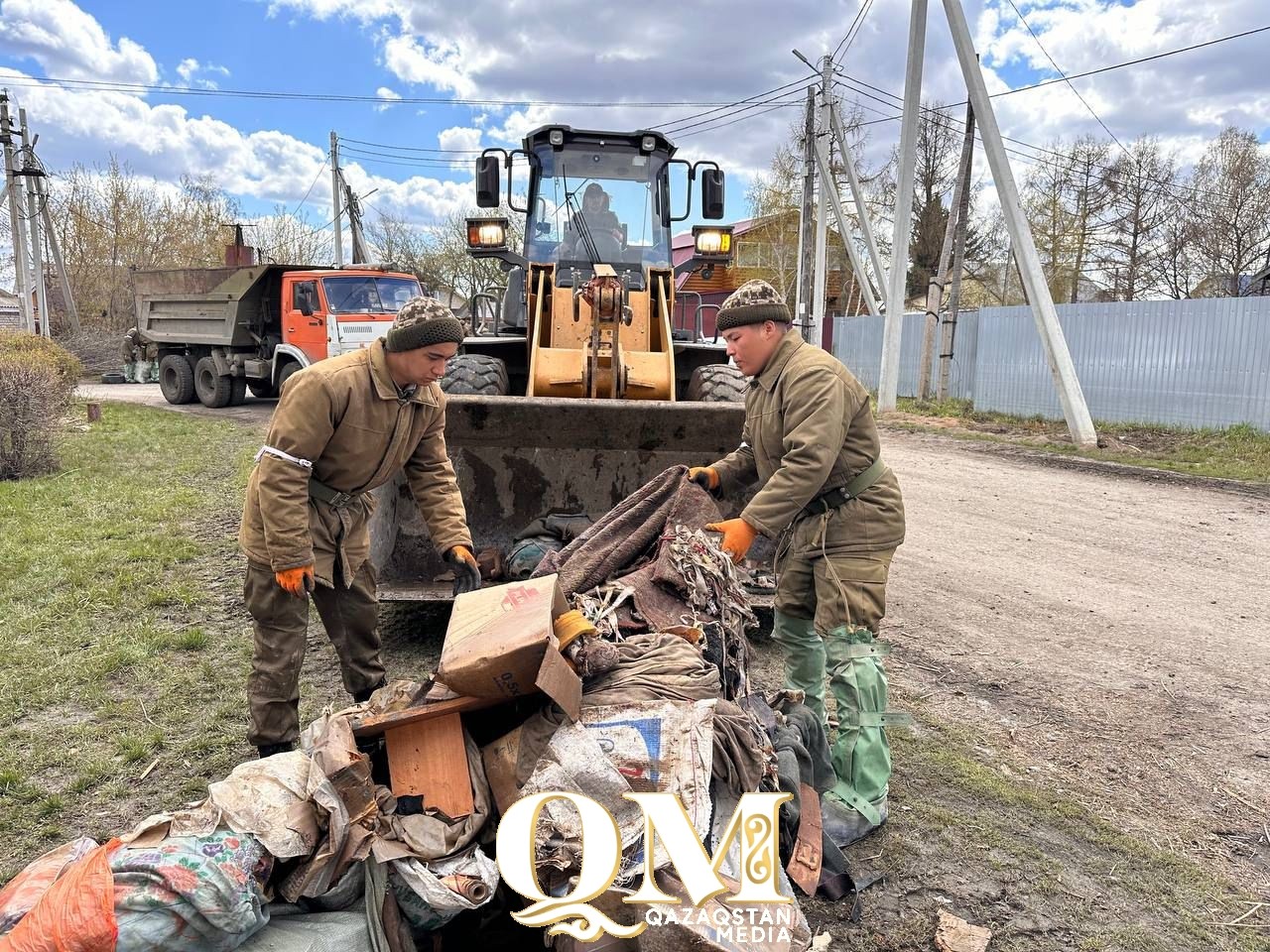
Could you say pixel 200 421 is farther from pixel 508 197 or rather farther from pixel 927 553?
pixel 927 553

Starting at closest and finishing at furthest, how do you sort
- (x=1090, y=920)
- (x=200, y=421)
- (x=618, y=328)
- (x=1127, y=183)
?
(x=1090, y=920), (x=618, y=328), (x=200, y=421), (x=1127, y=183)

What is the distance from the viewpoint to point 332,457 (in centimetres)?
306

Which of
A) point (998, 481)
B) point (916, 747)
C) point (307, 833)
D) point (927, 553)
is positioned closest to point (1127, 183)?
point (998, 481)

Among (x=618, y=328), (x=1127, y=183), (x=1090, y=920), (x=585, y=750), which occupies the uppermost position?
(x=1127, y=183)

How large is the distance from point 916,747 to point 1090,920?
103 centimetres

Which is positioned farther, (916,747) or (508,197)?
(508,197)

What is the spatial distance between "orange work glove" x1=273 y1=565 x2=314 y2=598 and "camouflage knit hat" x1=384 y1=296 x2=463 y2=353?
80 cm

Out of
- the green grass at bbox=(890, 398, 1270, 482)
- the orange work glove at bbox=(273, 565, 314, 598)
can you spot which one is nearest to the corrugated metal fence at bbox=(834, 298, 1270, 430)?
the green grass at bbox=(890, 398, 1270, 482)

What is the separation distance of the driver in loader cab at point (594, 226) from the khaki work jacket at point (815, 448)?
3.56 m

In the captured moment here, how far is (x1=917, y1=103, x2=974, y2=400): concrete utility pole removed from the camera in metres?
14.4

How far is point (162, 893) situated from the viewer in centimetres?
177

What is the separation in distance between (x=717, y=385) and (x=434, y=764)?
12.4 ft

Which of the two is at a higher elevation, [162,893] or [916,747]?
[162,893]

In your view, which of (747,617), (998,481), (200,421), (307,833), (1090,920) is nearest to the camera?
(307,833)
